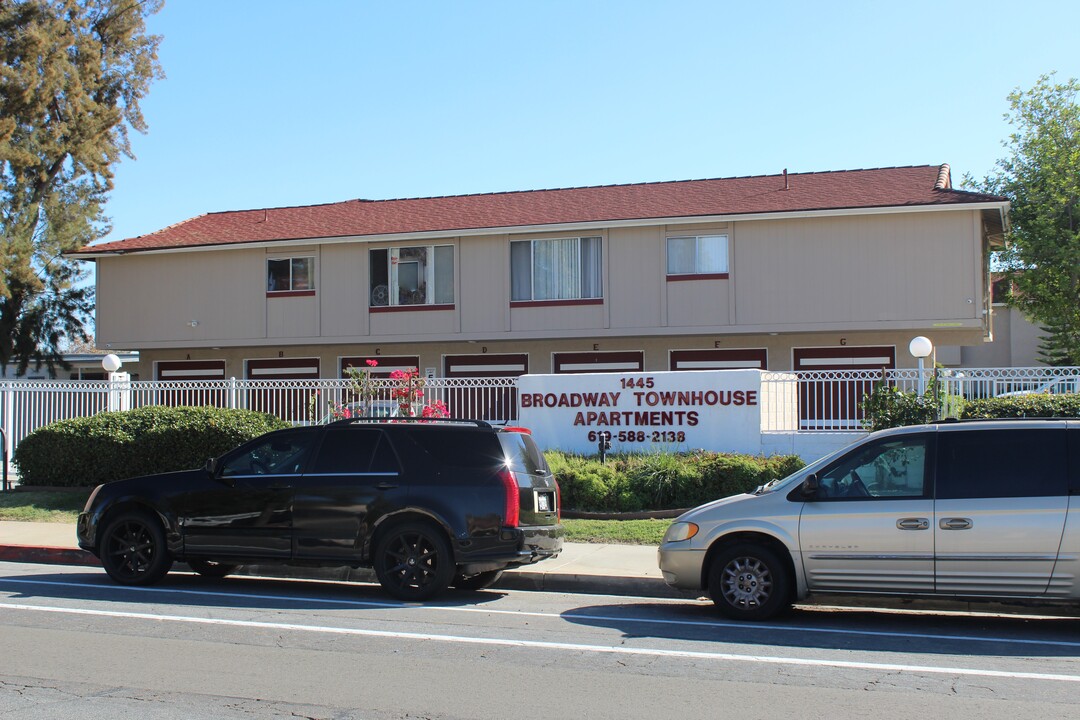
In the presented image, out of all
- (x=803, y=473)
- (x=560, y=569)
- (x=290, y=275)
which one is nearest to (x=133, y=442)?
(x=560, y=569)

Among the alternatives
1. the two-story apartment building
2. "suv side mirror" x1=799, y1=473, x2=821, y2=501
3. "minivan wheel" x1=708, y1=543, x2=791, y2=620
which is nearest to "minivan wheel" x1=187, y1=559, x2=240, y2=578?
"minivan wheel" x1=708, y1=543, x2=791, y2=620

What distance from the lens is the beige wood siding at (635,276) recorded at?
25500 millimetres

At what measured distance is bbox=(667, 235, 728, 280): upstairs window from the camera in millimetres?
25141

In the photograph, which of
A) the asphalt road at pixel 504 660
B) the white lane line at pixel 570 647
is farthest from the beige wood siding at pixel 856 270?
the white lane line at pixel 570 647

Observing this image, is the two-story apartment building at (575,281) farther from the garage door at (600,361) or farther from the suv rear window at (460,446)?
the suv rear window at (460,446)

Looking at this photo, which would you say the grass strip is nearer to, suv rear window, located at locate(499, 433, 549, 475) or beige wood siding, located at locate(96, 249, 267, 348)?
suv rear window, located at locate(499, 433, 549, 475)

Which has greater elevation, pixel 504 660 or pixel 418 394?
pixel 418 394

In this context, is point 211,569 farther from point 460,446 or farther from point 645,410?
point 645,410

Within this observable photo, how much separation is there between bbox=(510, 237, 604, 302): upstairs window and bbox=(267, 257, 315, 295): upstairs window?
562 centimetres

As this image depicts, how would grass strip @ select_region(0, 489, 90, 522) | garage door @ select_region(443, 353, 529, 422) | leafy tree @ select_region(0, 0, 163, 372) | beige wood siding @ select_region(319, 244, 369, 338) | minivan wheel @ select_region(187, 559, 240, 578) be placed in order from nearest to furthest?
minivan wheel @ select_region(187, 559, 240, 578) < grass strip @ select_region(0, 489, 90, 522) < garage door @ select_region(443, 353, 529, 422) < beige wood siding @ select_region(319, 244, 369, 338) < leafy tree @ select_region(0, 0, 163, 372)

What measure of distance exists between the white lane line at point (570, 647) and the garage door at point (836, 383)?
9.53 meters

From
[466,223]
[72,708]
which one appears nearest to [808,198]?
[466,223]

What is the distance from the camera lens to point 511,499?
10.3 meters

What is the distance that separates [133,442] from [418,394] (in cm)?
495
